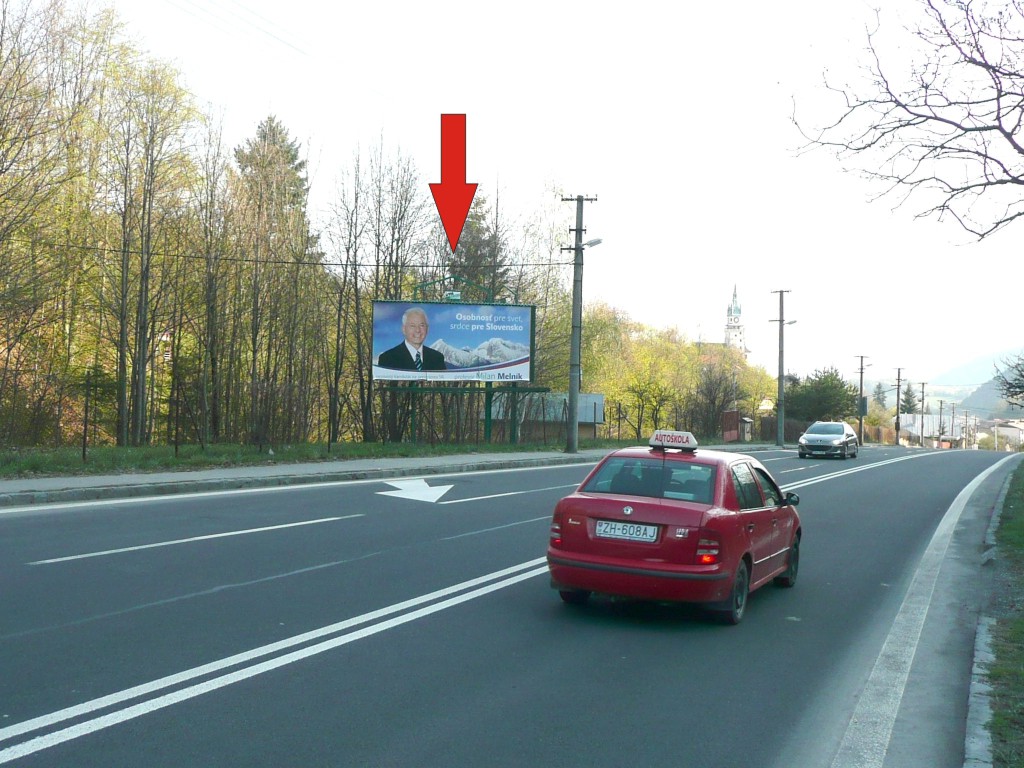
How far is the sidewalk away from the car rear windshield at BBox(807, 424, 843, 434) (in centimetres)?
1750

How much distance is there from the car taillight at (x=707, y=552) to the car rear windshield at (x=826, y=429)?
3374cm

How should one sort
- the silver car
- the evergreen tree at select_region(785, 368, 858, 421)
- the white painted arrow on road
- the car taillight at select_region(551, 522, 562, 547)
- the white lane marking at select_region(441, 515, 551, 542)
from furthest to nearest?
the evergreen tree at select_region(785, 368, 858, 421), the silver car, the white painted arrow on road, the white lane marking at select_region(441, 515, 551, 542), the car taillight at select_region(551, 522, 562, 547)

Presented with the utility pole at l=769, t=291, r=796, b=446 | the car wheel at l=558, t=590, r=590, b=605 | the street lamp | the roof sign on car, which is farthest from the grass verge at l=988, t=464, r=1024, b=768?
the utility pole at l=769, t=291, r=796, b=446

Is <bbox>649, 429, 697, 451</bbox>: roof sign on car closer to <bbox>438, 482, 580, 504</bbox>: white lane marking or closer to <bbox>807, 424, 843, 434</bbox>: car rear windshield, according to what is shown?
<bbox>438, 482, 580, 504</bbox>: white lane marking

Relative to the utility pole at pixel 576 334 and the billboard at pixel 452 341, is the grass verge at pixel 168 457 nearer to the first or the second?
the billboard at pixel 452 341

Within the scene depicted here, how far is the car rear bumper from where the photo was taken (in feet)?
23.9

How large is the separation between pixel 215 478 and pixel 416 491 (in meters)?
3.75

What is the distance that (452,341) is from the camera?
3303 centimetres

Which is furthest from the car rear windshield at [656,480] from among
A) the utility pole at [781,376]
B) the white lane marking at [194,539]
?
the utility pole at [781,376]

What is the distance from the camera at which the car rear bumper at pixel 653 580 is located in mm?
7273

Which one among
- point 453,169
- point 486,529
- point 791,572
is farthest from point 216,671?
point 453,169

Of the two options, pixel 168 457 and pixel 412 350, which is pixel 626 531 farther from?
pixel 412 350

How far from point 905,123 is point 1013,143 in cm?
116

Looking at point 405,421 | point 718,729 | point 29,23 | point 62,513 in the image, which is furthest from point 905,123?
point 405,421
